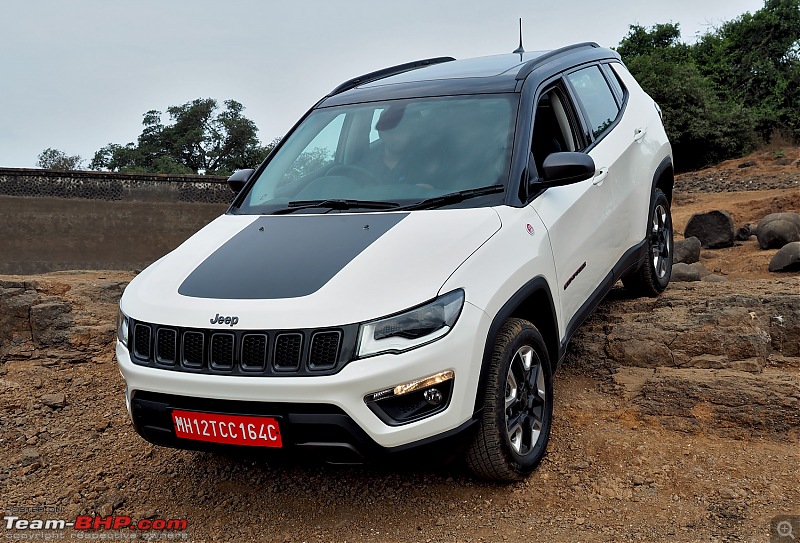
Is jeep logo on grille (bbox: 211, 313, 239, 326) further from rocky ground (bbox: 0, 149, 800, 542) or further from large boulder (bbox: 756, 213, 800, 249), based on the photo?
large boulder (bbox: 756, 213, 800, 249)

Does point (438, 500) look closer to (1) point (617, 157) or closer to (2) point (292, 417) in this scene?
(2) point (292, 417)

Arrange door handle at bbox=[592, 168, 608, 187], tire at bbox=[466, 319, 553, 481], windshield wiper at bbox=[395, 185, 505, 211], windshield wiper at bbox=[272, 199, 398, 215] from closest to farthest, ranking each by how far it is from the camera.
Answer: tire at bbox=[466, 319, 553, 481] < windshield wiper at bbox=[395, 185, 505, 211] < windshield wiper at bbox=[272, 199, 398, 215] < door handle at bbox=[592, 168, 608, 187]

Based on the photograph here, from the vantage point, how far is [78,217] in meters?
17.5

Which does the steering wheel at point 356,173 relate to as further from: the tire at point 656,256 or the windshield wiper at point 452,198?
the tire at point 656,256

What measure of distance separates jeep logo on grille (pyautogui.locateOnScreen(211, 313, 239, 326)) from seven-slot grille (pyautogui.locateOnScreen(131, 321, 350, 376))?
4 centimetres

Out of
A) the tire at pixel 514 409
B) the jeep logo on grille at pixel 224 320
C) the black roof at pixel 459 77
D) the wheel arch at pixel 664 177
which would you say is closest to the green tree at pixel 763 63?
the wheel arch at pixel 664 177

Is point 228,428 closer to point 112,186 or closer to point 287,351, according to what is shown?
point 287,351

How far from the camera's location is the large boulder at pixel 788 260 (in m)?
7.91

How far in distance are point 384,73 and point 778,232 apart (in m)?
7.15

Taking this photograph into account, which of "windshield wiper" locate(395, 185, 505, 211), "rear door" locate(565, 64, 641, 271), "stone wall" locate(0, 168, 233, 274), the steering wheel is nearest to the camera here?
"windshield wiper" locate(395, 185, 505, 211)

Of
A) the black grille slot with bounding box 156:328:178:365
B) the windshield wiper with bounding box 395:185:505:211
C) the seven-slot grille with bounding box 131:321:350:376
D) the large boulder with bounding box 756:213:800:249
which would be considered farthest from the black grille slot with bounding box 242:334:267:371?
the large boulder with bounding box 756:213:800:249

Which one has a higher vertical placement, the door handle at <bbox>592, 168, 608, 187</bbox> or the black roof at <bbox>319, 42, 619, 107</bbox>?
the black roof at <bbox>319, 42, 619, 107</bbox>

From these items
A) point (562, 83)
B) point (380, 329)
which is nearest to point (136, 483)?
point (380, 329)

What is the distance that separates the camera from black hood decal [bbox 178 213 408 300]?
327 centimetres
